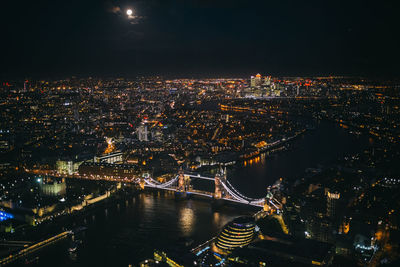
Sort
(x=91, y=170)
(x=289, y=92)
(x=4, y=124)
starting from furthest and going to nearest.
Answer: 1. (x=289, y=92)
2. (x=4, y=124)
3. (x=91, y=170)

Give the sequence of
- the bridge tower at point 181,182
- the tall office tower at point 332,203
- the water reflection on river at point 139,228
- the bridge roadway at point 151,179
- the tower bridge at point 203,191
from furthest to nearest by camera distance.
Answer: the bridge tower at point 181,182, the bridge roadway at point 151,179, the tower bridge at point 203,191, the tall office tower at point 332,203, the water reflection on river at point 139,228

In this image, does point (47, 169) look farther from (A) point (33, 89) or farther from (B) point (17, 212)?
(A) point (33, 89)

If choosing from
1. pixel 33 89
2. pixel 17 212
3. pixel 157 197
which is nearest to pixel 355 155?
pixel 157 197

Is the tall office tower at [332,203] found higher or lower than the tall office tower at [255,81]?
lower

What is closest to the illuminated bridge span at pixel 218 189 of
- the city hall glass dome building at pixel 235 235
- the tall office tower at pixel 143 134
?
the city hall glass dome building at pixel 235 235

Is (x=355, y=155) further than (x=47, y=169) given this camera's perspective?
Yes

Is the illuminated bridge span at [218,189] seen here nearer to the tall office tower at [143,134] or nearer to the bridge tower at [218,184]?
the bridge tower at [218,184]

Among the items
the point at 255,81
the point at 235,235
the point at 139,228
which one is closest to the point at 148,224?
the point at 139,228

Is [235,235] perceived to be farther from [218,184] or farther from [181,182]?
[181,182]
